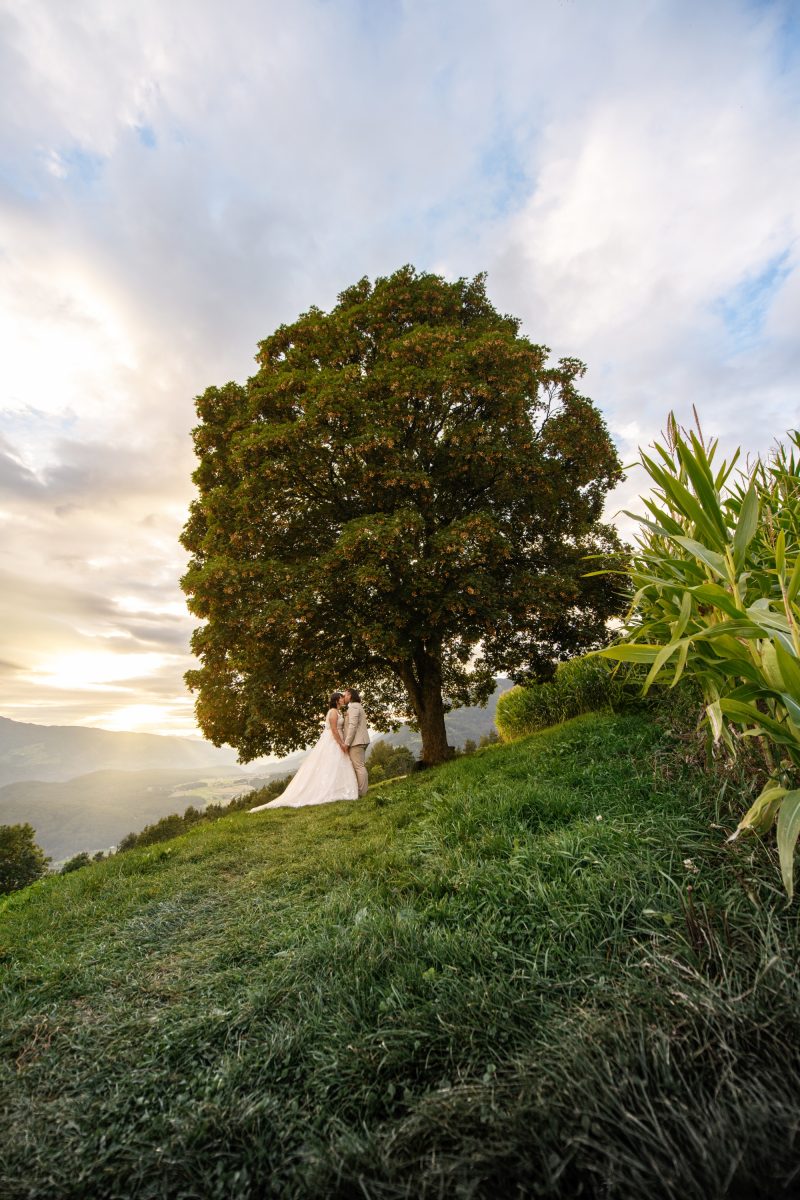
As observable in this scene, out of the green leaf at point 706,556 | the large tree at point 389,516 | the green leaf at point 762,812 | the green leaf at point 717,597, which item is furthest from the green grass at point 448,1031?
the large tree at point 389,516

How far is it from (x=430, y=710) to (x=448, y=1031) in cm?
969

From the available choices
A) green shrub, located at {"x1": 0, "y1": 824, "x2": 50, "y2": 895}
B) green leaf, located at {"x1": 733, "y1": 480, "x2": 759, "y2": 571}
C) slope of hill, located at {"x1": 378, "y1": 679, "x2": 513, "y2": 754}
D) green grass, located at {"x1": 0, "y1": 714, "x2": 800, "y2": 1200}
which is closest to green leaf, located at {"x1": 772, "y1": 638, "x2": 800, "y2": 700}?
green leaf, located at {"x1": 733, "y1": 480, "x2": 759, "y2": 571}

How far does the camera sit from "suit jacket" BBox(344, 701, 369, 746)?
38.7 feet

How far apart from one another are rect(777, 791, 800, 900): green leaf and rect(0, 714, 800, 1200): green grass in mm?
277

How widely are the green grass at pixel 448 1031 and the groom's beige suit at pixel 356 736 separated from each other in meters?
7.74

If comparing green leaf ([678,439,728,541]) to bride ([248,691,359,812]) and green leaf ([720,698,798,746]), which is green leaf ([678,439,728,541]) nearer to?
green leaf ([720,698,798,746])

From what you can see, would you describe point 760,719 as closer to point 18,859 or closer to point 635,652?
point 635,652

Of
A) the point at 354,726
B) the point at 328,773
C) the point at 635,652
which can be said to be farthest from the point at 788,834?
the point at 328,773

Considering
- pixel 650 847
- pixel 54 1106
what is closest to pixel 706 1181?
pixel 650 847

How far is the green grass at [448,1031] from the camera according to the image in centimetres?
127

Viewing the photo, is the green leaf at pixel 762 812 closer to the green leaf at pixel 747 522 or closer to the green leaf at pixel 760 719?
the green leaf at pixel 760 719

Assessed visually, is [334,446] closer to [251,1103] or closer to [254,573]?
[254,573]

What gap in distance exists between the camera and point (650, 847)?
9.78 feet

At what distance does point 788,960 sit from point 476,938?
4.35 feet
